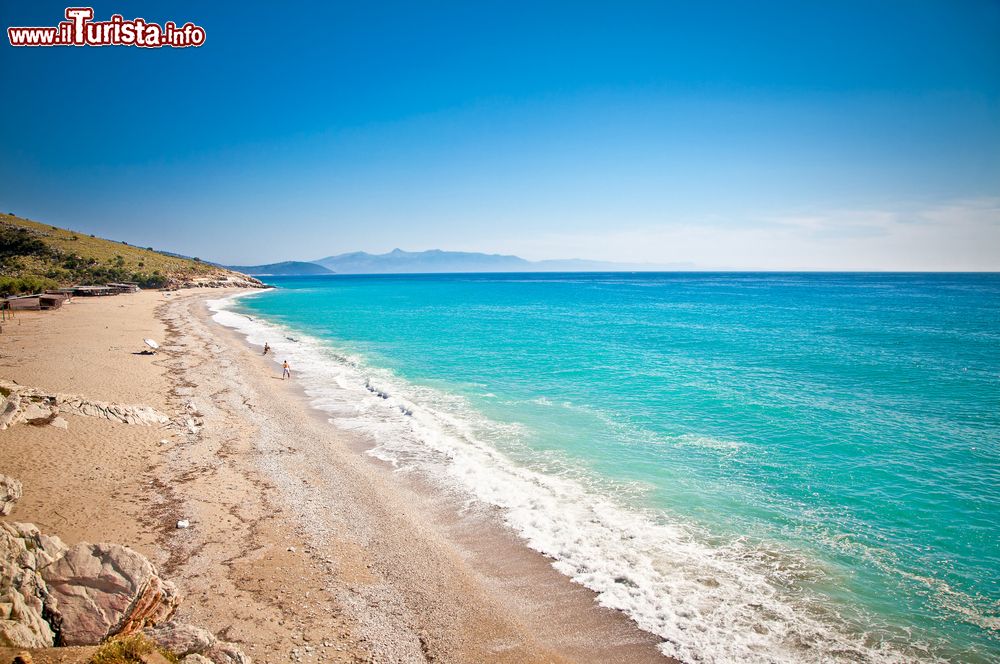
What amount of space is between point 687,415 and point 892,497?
8102mm

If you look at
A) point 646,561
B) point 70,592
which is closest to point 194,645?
point 70,592

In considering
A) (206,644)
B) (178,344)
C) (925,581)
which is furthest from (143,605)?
(178,344)

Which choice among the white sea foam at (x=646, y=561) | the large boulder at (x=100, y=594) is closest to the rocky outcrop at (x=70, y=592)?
the large boulder at (x=100, y=594)

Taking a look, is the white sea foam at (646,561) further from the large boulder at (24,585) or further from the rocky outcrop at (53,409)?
the large boulder at (24,585)

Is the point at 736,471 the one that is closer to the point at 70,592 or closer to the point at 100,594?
the point at 100,594

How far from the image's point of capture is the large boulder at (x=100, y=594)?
6.48 meters

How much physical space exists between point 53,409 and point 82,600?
12957 millimetres

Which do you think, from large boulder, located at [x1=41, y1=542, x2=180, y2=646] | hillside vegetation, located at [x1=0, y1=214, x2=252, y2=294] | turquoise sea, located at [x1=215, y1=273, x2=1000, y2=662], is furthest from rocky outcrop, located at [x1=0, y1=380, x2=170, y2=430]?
hillside vegetation, located at [x1=0, y1=214, x2=252, y2=294]

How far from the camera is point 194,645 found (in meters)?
6.60

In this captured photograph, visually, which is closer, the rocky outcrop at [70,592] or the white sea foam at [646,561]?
the rocky outcrop at [70,592]

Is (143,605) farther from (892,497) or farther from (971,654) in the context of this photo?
(892,497)

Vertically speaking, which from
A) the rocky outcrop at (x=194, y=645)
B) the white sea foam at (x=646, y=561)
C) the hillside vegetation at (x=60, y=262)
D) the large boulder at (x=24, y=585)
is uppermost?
the hillside vegetation at (x=60, y=262)

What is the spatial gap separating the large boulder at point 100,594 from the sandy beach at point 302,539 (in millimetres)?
1201

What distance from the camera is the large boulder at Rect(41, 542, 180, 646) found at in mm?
6484
